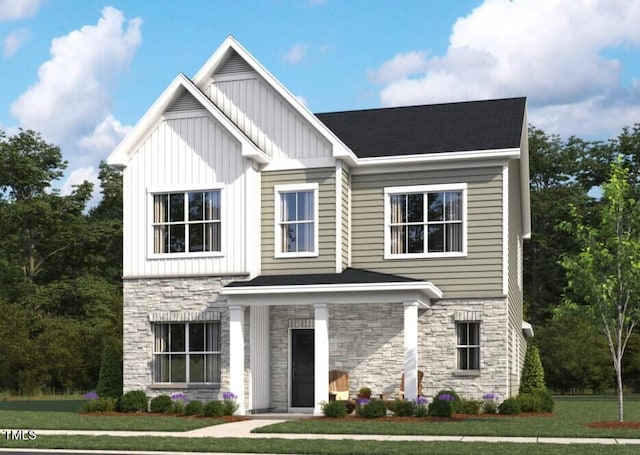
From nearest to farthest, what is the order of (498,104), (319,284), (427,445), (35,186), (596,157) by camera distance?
(427,445), (319,284), (498,104), (35,186), (596,157)

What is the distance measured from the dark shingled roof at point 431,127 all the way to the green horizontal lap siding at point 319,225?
1446 millimetres

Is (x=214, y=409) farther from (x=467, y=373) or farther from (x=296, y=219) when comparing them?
(x=467, y=373)

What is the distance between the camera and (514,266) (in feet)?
99.9

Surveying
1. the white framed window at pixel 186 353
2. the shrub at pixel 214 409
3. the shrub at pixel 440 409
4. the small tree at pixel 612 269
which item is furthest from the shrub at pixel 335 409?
the small tree at pixel 612 269

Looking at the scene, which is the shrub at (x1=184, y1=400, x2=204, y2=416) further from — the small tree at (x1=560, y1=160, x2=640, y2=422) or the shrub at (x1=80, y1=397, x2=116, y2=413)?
the small tree at (x1=560, y1=160, x2=640, y2=422)

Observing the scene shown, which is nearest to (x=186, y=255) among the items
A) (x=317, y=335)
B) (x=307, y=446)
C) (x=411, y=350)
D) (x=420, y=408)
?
(x=317, y=335)

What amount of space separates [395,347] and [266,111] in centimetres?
749

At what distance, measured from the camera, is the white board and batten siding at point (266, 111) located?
27.1m

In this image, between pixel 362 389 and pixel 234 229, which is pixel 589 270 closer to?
pixel 362 389

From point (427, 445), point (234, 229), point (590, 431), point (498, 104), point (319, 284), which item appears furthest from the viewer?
point (498, 104)

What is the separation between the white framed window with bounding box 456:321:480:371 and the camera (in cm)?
2620

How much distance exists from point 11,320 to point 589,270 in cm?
2799

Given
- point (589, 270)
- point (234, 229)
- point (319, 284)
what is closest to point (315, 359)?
point (319, 284)

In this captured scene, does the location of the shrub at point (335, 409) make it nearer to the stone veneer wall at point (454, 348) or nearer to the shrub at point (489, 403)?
the stone veneer wall at point (454, 348)
